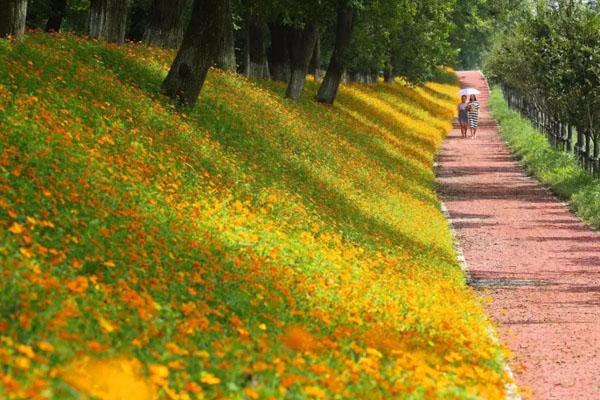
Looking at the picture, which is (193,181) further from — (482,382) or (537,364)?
(482,382)

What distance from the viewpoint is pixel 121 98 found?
60.0 feet

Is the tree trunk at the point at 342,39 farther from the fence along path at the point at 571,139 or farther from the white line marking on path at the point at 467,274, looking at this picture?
the fence along path at the point at 571,139

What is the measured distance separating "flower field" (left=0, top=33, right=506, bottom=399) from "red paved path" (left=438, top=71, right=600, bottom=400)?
497 millimetres

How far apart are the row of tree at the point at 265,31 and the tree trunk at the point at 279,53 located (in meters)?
0.03

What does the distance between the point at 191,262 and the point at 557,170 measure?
2716 centimetres

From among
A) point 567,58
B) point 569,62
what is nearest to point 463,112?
point 567,58

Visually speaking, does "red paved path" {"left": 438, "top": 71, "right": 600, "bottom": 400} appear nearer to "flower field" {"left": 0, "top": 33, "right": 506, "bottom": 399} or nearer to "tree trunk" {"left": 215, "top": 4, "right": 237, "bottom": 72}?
"flower field" {"left": 0, "top": 33, "right": 506, "bottom": 399}

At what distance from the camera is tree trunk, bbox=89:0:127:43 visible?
962 inches

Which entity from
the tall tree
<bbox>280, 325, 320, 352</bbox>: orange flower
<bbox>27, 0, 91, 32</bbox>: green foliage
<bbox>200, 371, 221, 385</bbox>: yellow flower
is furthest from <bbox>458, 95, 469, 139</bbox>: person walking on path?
<bbox>200, 371, 221, 385</bbox>: yellow flower

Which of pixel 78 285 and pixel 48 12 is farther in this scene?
pixel 48 12

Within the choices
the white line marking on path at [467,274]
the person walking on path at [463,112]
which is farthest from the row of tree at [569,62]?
the white line marking on path at [467,274]

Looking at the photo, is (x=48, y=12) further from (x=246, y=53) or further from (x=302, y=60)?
(x=302, y=60)

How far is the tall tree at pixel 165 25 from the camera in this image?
89.1 feet

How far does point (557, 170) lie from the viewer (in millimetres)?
36688
